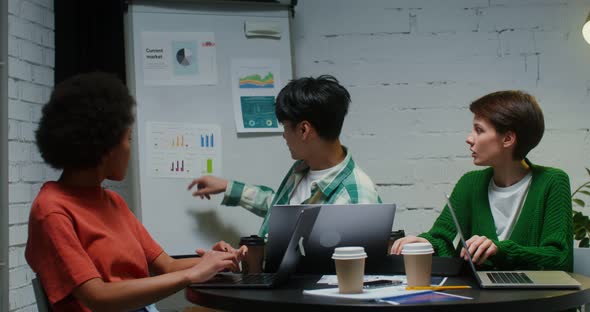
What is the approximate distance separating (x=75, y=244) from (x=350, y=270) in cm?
57

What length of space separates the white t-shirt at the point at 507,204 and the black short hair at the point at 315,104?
22.0 inches

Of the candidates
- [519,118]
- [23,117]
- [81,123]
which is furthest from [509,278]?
[23,117]

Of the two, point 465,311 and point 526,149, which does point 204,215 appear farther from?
point 465,311

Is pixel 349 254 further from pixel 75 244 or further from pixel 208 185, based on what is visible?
pixel 208 185

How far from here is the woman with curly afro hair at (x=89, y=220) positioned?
1.40 metres

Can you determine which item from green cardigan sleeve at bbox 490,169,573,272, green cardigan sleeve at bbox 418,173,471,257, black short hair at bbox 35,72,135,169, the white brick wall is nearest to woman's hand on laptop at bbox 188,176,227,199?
the white brick wall

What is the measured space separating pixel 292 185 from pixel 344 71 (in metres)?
0.91

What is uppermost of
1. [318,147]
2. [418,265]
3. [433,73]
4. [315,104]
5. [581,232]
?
[433,73]

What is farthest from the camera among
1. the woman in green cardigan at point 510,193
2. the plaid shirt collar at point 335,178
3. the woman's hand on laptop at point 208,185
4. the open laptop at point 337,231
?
the woman's hand on laptop at point 208,185

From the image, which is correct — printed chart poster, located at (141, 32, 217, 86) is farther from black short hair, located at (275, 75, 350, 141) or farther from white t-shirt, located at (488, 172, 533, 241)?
white t-shirt, located at (488, 172, 533, 241)

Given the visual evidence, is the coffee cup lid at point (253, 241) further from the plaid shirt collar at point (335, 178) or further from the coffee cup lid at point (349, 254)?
the plaid shirt collar at point (335, 178)

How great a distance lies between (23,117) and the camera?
8.76 feet

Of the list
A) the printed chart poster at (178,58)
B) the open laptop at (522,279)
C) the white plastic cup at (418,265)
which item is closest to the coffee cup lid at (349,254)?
the white plastic cup at (418,265)

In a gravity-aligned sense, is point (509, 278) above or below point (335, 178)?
below
